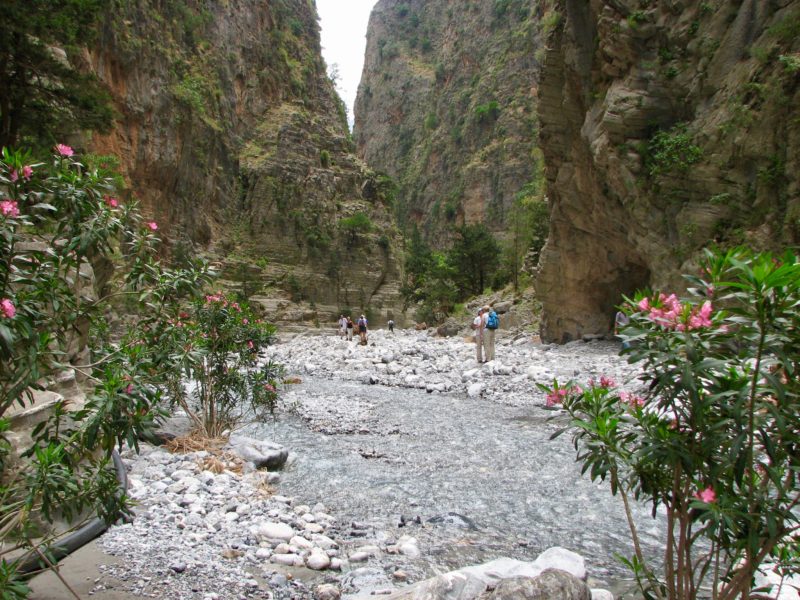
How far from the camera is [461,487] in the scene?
5.65 metres

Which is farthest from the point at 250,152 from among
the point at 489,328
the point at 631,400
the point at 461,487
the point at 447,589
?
the point at 631,400

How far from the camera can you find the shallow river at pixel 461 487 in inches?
167

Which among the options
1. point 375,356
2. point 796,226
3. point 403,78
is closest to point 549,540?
point 796,226

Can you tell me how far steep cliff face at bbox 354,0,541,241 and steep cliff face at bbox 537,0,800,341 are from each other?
29.3 meters

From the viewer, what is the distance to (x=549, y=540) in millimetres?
4352

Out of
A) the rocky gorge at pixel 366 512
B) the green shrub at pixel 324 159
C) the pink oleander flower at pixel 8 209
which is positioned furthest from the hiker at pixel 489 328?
the green shrub at pixel 324 159

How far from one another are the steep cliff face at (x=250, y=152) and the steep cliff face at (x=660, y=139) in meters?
20.7

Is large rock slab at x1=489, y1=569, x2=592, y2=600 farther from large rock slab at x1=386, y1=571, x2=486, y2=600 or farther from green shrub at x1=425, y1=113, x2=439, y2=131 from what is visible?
green shrub at x1=425, y1=113, x2=439, y2=131

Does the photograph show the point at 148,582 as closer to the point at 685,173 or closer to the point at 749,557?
the point at 749,557

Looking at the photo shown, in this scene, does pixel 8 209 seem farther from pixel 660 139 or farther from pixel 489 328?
pixel 660 139

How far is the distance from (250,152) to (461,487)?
38.9 meters

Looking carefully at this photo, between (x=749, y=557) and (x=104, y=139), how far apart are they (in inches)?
1147

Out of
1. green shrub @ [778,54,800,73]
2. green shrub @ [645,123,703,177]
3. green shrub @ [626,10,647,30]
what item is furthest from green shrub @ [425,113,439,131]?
green shrub @ [778,54,800,73]

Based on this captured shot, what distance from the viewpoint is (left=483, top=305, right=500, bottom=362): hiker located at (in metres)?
14.3
